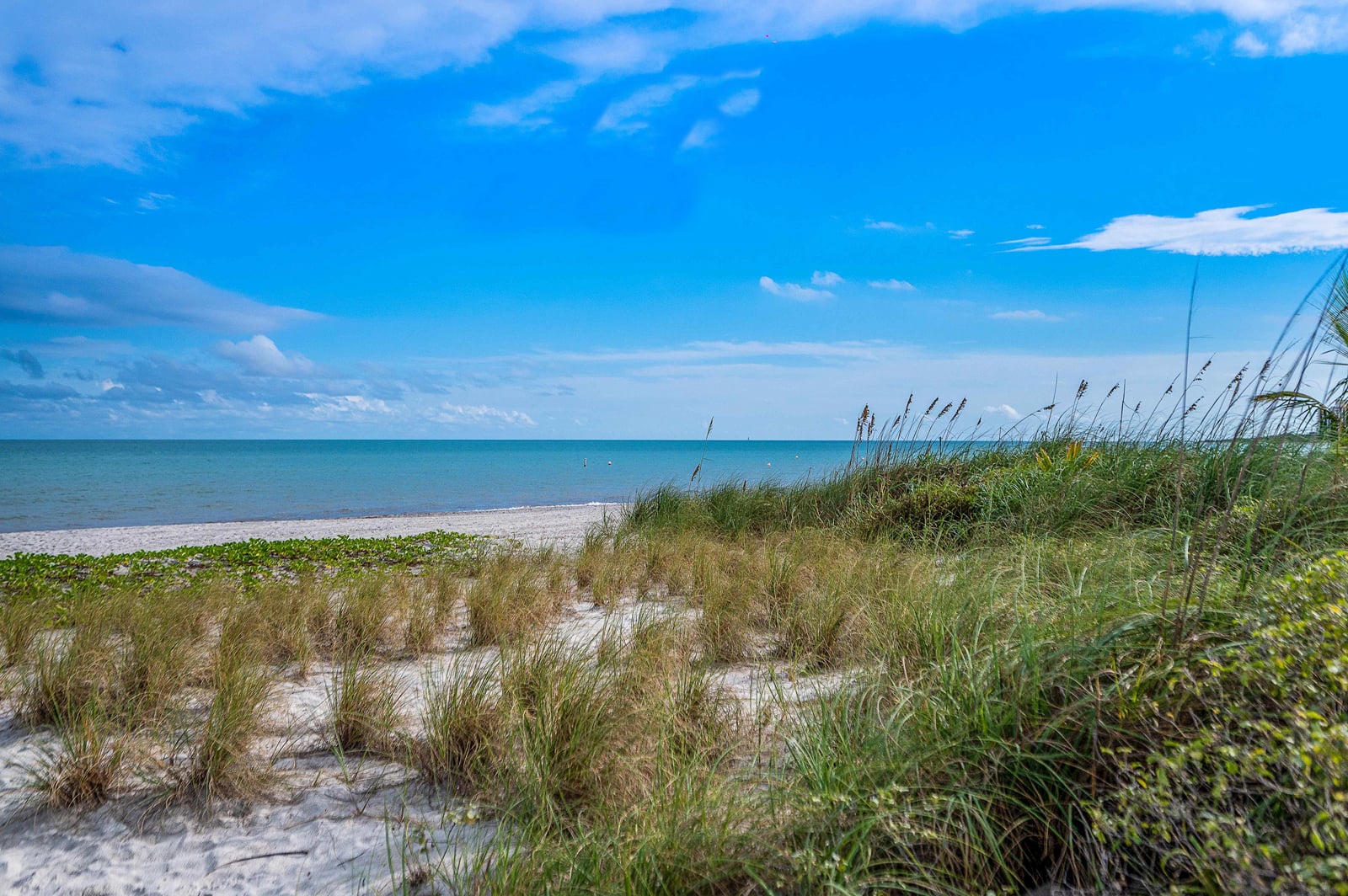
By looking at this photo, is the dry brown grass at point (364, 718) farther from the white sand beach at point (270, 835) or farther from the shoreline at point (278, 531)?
the shoreline at point (278, 531)

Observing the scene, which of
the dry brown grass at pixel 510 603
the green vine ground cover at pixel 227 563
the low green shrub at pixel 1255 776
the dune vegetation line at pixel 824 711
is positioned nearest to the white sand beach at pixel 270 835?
the dune vegetation line at pixel 824 711

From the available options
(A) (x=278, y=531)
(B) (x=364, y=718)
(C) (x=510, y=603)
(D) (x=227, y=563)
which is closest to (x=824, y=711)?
(B) (x=364, y=718)

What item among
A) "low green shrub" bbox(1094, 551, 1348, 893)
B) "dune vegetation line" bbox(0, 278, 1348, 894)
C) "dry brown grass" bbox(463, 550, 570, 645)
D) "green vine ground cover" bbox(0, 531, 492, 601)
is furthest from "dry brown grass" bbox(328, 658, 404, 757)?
"green vine ground cover" bbox(0, 531, 492, 601)

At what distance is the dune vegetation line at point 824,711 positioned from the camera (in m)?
1.74

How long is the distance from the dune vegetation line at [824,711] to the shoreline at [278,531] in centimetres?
556

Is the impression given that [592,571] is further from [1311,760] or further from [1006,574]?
[1311,760]

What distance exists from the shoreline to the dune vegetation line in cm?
556

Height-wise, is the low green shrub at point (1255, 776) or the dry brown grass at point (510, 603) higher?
the low green shrub at point (1255, 776)

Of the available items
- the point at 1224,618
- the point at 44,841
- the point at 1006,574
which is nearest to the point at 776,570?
the point at 1006,574

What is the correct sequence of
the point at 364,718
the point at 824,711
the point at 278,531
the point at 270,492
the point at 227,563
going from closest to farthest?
the point at 824,711
the point at 364,718
the point at 227,563
the point at 278,531
the point at 270,492

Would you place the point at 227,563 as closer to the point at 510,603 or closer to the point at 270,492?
the point at 510,603

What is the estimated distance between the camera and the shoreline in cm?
1155

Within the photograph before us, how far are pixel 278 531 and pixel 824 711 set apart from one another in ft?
45.9

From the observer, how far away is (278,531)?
1367 cm
